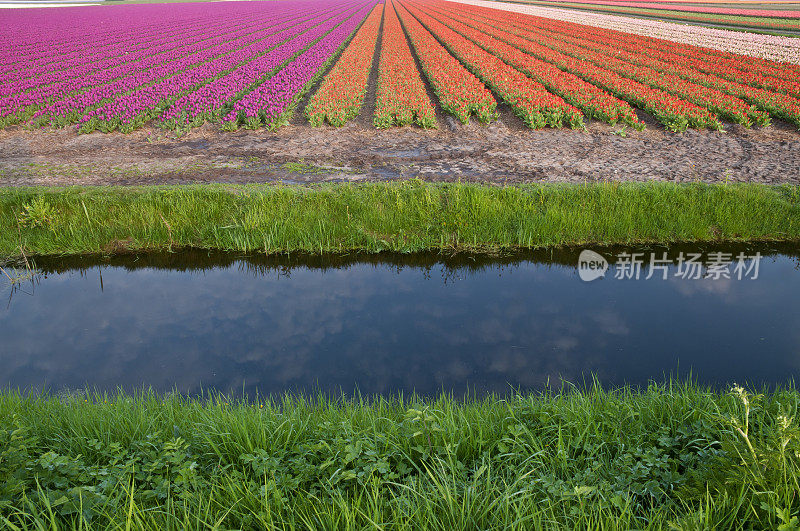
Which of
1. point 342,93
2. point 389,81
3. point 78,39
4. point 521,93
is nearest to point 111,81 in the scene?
point 342,93

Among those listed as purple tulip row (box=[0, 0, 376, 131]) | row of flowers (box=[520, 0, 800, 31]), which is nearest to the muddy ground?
purple tulip row (box=[0, 0, 376, 131])

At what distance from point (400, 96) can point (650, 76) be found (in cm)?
838

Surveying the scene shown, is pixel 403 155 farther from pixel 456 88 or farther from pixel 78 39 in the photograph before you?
pixel 78 39

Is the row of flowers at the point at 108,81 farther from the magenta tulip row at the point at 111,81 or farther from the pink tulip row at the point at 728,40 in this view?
the pink tulip row at the point at 728,40

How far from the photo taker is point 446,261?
581 cm

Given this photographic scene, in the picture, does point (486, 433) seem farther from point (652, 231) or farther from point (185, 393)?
point (652, 231)

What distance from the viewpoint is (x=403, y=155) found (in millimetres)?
9797

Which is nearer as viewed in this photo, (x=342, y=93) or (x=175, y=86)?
(x=342, y=93)

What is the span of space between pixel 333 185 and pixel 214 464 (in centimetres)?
524

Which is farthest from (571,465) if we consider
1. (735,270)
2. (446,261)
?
(735,270)

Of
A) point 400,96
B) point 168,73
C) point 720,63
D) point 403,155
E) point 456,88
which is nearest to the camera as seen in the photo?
point 403,155

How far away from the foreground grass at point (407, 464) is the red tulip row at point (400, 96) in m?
9.12

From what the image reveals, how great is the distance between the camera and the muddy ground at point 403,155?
8547 mm

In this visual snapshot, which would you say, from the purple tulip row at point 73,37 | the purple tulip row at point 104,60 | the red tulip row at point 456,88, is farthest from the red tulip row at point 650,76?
the purple tulip row at point 73,37
